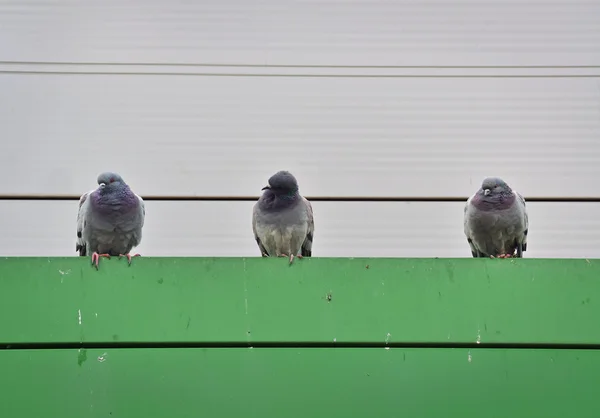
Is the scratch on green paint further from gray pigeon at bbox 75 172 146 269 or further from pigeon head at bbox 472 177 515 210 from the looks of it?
pigeon head at bbox 472 177 515 210

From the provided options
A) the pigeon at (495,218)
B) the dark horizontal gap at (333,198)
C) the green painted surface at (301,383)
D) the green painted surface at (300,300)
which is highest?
the dark horizontal gap at (333,198)

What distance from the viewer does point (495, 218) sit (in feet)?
14.3

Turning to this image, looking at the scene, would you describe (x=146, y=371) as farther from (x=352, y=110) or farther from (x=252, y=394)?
(x=352, y=110)

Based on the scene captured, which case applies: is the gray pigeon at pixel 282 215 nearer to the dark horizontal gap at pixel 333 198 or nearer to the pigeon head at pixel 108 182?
the dark horizontal gap at pixel 333 198

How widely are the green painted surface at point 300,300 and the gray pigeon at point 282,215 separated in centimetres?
84

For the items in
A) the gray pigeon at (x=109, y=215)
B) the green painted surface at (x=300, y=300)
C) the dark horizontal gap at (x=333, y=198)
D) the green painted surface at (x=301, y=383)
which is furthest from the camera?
the dark horizontal gap at (x=333, y=198)

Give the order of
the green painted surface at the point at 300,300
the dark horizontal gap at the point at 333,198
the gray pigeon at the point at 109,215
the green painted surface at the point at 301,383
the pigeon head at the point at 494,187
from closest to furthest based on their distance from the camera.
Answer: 1. the green painted surface at the point at 301,383
2. the green painted surface at the point at 300,300
3. the gray pigeon at the point at 109,215
4. the pigeon head at the point at 494,187
5. the dark horizontal gap at the point at 333,198

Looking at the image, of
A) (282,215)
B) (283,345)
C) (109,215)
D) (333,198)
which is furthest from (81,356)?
(333,198)

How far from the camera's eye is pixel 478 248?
4.55m

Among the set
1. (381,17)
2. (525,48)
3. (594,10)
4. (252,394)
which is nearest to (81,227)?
(252,394)

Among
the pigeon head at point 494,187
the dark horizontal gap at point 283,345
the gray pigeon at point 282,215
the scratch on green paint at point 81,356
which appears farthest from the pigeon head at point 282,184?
the scratch on green paint at point 81,356

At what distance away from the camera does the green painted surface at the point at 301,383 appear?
10.3 ft

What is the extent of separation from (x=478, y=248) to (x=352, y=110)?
0.99 meters

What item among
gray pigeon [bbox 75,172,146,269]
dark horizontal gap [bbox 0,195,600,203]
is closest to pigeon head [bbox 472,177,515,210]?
dark horizontal gap [bbox 0,195,600,203]
